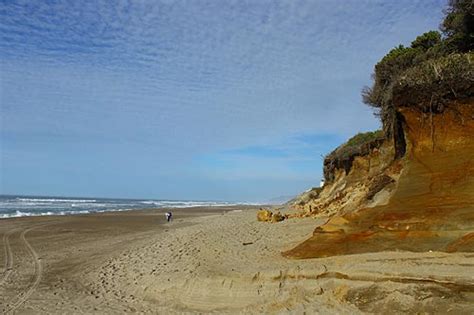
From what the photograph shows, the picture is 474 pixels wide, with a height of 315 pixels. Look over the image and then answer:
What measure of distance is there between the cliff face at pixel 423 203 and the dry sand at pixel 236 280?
368 mm

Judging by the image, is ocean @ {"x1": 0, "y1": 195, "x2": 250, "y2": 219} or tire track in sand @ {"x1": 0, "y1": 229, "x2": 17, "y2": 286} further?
ocean @ {"x1": 0, "y1": 195, "x2": 250, "y2": 219}

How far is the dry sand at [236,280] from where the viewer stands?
7.43 meters

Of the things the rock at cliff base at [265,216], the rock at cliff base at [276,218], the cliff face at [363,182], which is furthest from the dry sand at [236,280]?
the rock at cliff base at [265,216]

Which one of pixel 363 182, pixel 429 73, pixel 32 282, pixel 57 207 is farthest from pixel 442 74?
pixel 57 207

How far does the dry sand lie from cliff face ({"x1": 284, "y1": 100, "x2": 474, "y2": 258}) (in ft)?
1.21

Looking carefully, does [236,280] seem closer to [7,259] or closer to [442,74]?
[442,74]

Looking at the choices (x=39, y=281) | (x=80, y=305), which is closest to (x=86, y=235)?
(x=39, y=281)

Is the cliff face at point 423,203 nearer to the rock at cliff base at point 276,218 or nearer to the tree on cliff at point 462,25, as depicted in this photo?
the tree on cliff at point 462,25

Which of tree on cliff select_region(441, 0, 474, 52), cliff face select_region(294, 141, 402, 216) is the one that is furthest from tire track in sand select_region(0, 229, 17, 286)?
tree on cliff select_region(441, 0, 474, 52)

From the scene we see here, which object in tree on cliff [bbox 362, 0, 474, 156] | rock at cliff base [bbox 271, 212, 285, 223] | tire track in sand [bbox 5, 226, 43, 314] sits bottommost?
tire track in sand [bbox 5, 226, 43, 314]

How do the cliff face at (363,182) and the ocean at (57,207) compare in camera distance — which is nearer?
the cliff face at (363,182)

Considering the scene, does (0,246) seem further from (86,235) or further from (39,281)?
(39,281)

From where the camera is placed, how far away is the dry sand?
7.43 metres

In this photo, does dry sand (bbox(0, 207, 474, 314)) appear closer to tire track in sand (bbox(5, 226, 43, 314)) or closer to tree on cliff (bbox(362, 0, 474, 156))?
tire track in sand (bbox(5, 226, 43, 314))
